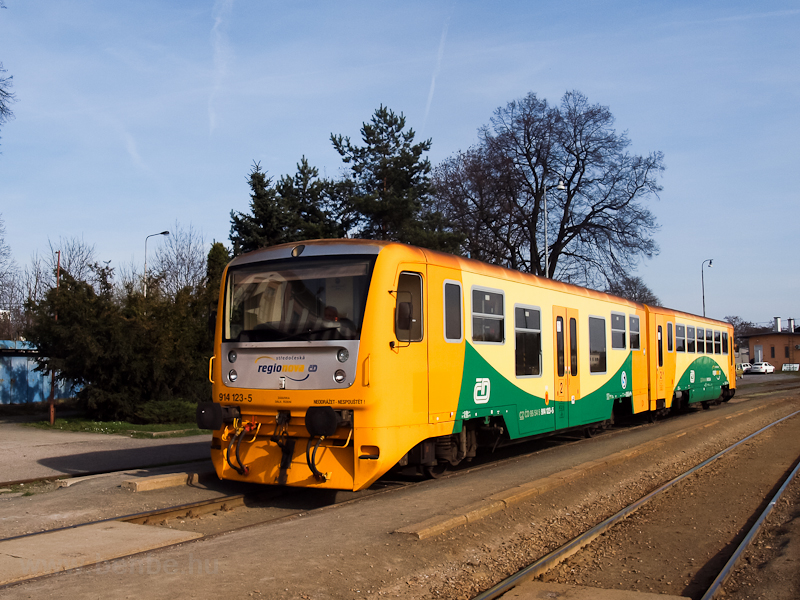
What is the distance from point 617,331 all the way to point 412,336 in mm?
8815

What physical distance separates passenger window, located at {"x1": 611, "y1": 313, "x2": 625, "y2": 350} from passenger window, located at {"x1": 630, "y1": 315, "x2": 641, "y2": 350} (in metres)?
0.72

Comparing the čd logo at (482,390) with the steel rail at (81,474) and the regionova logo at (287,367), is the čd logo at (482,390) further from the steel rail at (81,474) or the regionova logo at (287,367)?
the steel rail at (81,474)

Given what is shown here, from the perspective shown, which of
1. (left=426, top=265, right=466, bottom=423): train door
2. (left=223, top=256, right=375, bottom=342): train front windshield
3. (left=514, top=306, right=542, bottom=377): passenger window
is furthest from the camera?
(left=514, top=306, right=542, bottom=377): passenger window

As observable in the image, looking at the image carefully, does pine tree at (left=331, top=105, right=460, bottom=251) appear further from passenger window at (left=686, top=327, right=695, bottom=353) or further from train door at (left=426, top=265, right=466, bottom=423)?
train door at (left=426, top=265, right=466, bottom=423)

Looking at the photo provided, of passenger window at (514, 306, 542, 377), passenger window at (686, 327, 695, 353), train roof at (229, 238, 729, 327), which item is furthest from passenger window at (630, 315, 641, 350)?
train roof at (229, 238, 729, 327)

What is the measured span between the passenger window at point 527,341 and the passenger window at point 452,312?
1.97 metres

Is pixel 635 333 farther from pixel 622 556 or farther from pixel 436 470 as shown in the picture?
pixel 622 556

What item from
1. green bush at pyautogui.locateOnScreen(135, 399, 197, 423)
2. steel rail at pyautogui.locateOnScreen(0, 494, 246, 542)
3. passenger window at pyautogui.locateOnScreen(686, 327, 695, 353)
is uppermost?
passenger window at pyautogui.locateOnScreen(686, 327, 695, 353)

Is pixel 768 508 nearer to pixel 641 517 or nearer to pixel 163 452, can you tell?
pixel 641 517

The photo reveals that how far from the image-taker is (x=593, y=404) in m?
15.0

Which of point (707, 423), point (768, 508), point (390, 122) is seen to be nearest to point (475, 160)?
point (390, 122)

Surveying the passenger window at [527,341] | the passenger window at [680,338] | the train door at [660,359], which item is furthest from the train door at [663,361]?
the passenger window at [527,341]

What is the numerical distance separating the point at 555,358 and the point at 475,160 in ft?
84.6

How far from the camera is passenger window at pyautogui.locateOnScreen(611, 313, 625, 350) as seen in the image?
16.3 metres
